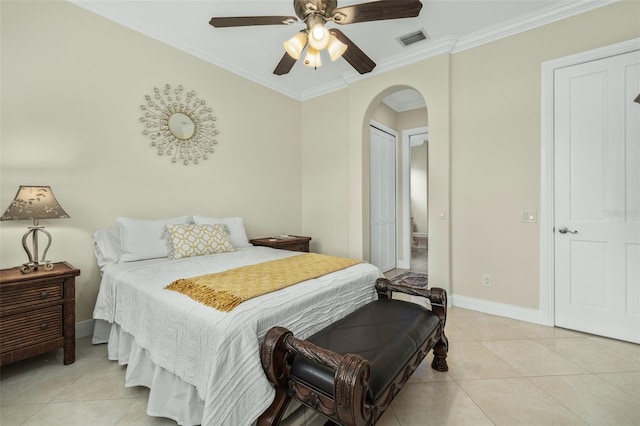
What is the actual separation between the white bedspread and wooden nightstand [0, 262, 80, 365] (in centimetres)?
22

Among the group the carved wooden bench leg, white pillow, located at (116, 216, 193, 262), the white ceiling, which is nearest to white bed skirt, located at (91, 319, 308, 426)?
the carved wooden bench leg

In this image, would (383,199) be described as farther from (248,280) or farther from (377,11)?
(248,280)

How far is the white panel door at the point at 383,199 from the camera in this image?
4.41m

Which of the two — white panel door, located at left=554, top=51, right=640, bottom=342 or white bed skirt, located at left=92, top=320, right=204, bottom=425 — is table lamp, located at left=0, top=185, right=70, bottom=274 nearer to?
white bed skirt, located at left=92, top=320, right=204, bottom=425

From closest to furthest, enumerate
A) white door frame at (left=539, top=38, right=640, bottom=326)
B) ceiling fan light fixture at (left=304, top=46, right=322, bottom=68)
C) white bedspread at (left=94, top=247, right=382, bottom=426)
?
white bedspread at (left=94, top=247, right=382, bottom=426) → ceiling fan light fixture at (left=304, top=46, right=322, bottom=68) → white door frame at (left=539, top=38, right=640, bottom=326)

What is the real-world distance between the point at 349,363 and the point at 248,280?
2.88ft

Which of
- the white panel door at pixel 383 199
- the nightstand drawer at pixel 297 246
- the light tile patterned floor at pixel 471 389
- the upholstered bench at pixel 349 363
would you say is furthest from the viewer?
the white panel door at pixel 383 199

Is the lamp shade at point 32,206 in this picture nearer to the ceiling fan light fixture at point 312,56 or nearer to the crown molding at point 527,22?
the ceiling fan light fixture at point 312,56

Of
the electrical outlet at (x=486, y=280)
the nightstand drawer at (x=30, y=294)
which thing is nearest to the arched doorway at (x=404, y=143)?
the electrical outlet at (x=486, y=280)

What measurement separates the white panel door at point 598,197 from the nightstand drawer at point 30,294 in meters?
4.11

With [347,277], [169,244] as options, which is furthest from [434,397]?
[169,244]

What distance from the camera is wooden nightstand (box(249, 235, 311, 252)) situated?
11.4ft

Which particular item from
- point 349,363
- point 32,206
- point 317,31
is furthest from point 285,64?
point 349,363

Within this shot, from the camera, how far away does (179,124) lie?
3014 mm
